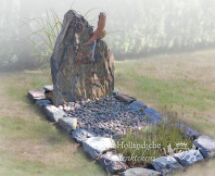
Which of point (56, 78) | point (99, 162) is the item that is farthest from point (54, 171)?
point (56, 78)

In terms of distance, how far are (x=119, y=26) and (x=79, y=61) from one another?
4.25 meters

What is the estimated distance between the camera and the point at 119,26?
1259 cm

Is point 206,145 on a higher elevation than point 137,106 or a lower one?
lower

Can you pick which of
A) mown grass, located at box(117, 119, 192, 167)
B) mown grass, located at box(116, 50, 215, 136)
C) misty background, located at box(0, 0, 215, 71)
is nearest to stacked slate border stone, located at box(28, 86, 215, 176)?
mown grass, located at box(117, 119, 192, 167)

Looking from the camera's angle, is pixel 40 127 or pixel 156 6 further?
pixel 156 6

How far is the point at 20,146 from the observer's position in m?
7.17

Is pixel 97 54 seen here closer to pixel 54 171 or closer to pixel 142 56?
pixel 54 171

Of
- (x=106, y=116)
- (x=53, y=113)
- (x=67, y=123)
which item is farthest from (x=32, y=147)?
(x=106, y=116)

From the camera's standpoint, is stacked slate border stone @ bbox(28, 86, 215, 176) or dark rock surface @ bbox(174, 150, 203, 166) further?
dark rock surface @ bbox(174, 150, 203, 166)

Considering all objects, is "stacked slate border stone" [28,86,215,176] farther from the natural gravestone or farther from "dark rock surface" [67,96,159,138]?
the natural gravestone

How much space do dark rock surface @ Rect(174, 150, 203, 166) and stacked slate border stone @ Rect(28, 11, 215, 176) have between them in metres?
0.35

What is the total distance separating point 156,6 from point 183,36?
119 centimetres

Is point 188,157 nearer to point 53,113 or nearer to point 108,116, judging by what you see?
point 108,116

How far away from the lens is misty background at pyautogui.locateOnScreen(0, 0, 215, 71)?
11117mm
